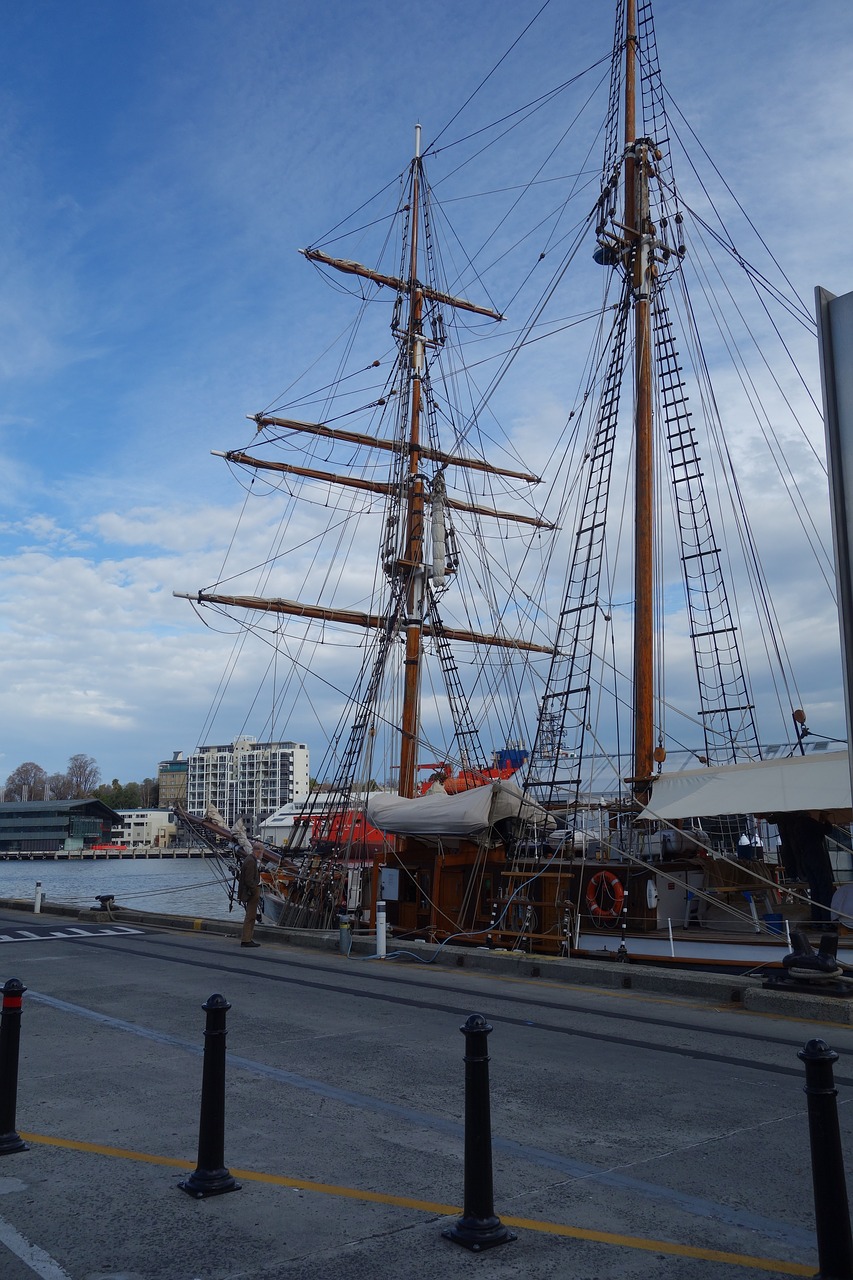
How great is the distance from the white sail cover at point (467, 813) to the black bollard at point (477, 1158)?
11.6 m

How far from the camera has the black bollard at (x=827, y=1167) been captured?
3.56 metres

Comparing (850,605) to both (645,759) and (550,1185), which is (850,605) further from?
(645,759)

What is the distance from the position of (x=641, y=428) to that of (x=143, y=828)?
161m

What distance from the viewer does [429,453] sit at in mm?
32094

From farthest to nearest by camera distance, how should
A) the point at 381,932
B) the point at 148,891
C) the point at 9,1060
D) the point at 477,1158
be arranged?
the point at 148,891
the point at 381,932
the point at 9,1060
the point at 477,1158

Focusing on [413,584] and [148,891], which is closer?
[413,584]

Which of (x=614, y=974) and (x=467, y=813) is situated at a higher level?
(x=467, y=813)

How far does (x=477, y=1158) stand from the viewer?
4.13 meters

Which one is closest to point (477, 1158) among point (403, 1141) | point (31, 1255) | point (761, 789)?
point (403, 1141)

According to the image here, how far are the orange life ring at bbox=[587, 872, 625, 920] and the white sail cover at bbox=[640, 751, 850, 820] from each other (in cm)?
215

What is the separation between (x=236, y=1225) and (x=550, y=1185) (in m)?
1.55

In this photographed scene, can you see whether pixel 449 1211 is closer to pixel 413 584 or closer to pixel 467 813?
pixel 467 813

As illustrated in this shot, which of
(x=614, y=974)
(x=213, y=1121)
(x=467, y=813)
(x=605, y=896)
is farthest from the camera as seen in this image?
(x=467, y=813)

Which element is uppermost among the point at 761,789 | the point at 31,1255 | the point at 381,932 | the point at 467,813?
the point at 761,789
